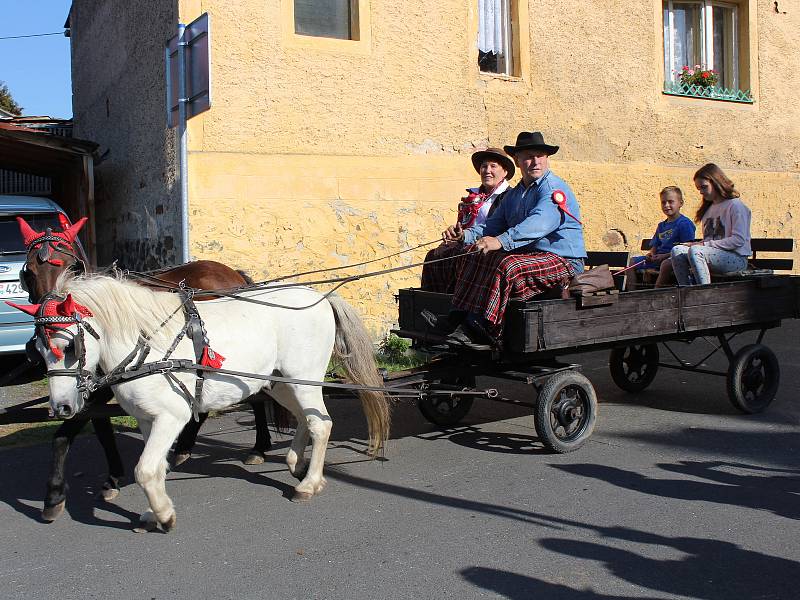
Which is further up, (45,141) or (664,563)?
(45,141)

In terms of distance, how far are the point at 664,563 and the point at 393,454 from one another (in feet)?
7.94

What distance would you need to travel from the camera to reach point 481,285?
563cm

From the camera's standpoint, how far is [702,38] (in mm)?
12672

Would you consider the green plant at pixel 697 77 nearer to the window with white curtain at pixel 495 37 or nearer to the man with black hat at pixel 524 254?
the window with white curtain at pixel 495 37

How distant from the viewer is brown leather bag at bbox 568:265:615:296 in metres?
5.70

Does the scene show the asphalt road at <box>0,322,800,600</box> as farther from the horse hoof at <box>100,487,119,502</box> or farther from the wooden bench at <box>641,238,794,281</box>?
the wooden bench at <box>641,238,794,281</box>

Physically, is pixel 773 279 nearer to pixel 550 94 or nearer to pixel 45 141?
pixel 550 94

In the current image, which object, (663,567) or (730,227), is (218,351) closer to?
(663,567)

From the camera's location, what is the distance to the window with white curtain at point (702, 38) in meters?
12.5

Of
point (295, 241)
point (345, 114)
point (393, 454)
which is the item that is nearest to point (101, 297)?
point (393, 454)

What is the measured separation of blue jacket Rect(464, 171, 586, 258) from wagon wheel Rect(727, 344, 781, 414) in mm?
1924

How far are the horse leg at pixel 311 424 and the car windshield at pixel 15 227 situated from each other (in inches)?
168

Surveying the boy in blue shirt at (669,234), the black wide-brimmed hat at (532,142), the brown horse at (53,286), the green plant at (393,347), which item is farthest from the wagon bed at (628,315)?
the green plant at (393,347)

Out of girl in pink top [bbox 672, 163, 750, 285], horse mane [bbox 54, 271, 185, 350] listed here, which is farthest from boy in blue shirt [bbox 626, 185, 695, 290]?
horse mane [bbox 54, 271, 185, 350]
